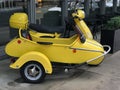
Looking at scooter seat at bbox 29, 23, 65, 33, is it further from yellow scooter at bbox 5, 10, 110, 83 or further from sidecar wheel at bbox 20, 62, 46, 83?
sidecar wheel at bbox 20, 62, 46, 83

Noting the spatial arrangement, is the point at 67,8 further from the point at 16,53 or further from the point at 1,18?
the point at 16,53

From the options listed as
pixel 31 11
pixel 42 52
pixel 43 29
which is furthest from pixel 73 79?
pixel 31 11

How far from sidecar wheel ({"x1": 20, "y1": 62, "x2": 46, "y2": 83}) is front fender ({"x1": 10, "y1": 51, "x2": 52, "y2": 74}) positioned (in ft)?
0.25

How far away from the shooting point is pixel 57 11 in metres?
9.42

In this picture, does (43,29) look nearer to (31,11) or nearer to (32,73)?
(32,73)

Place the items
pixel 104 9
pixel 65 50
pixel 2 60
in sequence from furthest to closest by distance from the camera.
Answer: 1. pixel 104 9
2. pixel 2 60
3. pixel 65 50

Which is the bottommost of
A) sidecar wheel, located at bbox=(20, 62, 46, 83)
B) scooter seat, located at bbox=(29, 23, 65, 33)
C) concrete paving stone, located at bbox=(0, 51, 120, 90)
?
concrete paving stone, located at bbox=(0, 51, 120, 90)

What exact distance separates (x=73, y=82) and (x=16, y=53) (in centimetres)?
112

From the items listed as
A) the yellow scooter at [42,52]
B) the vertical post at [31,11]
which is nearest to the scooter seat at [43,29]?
the yellow scooter at [42,52]

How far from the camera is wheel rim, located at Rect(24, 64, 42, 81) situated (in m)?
5.77

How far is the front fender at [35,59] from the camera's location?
5.68 metres

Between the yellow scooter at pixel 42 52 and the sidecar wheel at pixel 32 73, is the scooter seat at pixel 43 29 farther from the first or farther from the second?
the sidecar wheel at pixel 32 73

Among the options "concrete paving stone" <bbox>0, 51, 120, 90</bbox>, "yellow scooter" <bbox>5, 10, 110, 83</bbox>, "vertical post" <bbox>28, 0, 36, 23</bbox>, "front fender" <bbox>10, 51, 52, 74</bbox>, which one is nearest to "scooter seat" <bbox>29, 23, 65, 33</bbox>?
"yellow scooter" <bbox>5, 10, 110, 83</bbox>

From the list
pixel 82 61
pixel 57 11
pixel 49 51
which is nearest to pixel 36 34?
pixel 49 51
